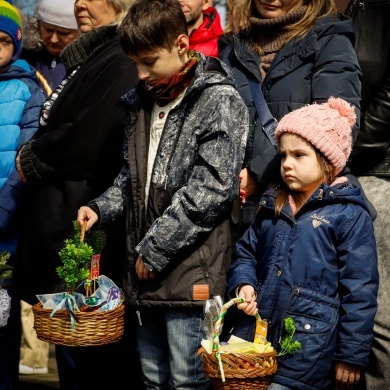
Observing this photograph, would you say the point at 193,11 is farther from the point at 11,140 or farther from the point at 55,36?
the point at 55,36

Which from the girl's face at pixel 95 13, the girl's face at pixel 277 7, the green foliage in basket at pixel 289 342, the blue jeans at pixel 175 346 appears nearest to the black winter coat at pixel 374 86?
the girl's face at pixel 277 7

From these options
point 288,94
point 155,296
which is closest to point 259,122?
point 288,94

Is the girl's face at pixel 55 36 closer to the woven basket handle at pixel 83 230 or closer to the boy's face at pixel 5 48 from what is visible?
the boy's face at pixel 5 48

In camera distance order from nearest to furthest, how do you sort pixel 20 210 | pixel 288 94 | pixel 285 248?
pixel 285 248 → pixel 288 94 → pixel 20 210

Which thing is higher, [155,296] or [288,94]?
[288,94]

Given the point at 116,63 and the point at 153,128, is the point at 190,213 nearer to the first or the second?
the point at 153,128

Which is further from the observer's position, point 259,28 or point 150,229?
point 259,28

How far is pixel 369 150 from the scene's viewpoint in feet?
14.6

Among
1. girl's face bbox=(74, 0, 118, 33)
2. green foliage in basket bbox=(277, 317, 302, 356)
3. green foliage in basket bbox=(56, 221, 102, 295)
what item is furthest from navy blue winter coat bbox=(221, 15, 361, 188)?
girl's face bbox=(74, 0, 118, 33)

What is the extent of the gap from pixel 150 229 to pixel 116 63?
1142mm

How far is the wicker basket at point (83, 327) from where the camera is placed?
4.16 metres

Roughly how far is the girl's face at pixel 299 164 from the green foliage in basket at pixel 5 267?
1.59 metres

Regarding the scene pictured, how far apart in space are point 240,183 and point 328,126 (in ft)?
1.61

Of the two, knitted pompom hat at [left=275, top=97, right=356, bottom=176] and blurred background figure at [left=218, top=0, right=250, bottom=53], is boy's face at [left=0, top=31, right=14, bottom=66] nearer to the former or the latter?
blurred background figure at [left=218, top=0, right=250, bottom=53]
